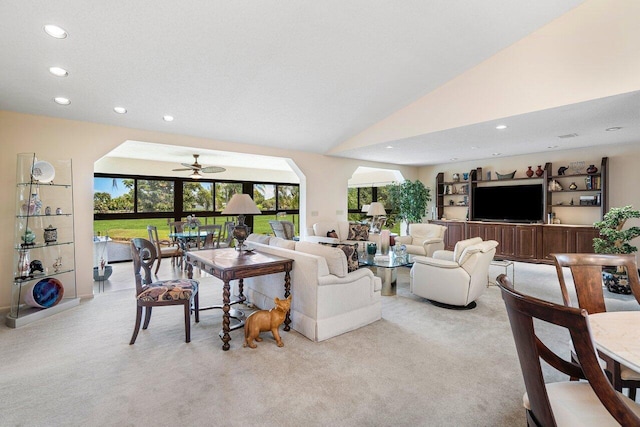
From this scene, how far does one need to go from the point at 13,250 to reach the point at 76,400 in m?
3.02

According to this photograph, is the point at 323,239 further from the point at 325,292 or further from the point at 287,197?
the point at 287,197

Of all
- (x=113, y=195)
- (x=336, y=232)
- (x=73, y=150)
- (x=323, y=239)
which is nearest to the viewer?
(x=73, y=150)

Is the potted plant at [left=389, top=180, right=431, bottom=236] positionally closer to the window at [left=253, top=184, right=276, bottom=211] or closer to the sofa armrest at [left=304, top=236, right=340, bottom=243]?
the sofa armrest at [left=304, top=236, right=340, bottom=243]

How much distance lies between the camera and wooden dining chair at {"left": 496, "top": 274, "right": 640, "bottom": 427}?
0.90 m

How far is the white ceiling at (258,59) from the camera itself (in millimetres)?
2797

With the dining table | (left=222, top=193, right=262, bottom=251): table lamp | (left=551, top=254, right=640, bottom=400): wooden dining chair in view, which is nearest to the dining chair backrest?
(left=551, top=254, right=640, bottom=400): wooden dining chair

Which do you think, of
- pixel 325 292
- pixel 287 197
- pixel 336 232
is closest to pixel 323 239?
pixel 336 232

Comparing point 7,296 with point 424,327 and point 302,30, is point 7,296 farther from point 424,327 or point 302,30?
point 424,327

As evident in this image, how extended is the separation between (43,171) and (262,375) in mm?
3862

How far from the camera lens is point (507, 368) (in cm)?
246

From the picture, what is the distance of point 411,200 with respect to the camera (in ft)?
28.3

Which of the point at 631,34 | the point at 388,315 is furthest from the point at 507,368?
the point at 631,34

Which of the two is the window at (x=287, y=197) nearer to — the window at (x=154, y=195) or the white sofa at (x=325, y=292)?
the window at (x=154, y=195)

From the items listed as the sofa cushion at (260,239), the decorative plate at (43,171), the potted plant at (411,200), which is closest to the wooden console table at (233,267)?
the sofa cushion at (260,239)
